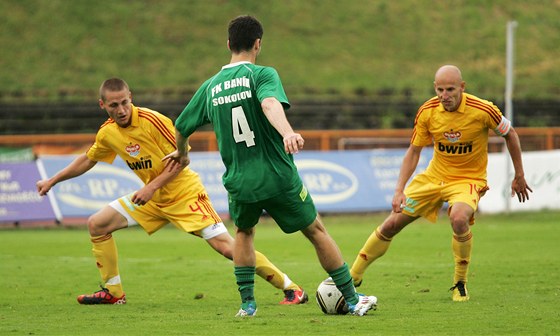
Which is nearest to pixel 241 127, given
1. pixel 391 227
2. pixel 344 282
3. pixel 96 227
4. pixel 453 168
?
pixel 344 282

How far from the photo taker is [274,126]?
23.1 feet

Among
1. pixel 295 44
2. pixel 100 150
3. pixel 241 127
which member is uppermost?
pixel 241 127

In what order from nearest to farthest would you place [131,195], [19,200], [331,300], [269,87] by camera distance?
[269,87] → [331,300] → [131,195] → [19,200]

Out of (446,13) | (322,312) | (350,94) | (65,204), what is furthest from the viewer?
(446,13)

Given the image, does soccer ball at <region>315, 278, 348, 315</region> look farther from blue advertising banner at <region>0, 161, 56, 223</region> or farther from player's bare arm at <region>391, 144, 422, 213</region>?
blue advertising banner at <region>0, 161, 56, 223</region>

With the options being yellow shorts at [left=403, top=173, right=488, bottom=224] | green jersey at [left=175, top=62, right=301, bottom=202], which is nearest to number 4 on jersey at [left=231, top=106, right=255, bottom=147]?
green jersey at [left=175, top=62, right=301, bottom=202]

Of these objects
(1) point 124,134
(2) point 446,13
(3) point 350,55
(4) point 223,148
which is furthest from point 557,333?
(2) point 446,13

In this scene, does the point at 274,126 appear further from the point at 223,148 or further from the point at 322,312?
the point at 322,312

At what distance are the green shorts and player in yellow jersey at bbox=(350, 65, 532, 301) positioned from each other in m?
1.89

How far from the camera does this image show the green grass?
1531 inches

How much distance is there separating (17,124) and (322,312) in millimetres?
26354

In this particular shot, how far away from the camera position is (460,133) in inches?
376

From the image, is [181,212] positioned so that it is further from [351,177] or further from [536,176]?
[536,176]

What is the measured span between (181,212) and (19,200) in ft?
41.0
